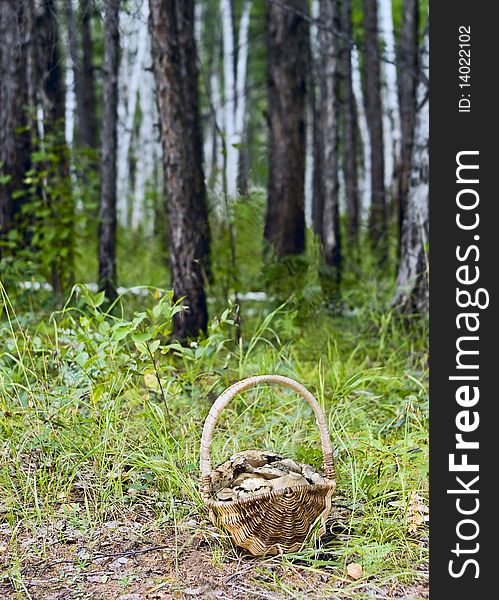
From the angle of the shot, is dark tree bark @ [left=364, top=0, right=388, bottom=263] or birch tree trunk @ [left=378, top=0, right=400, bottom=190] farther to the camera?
dark tree bark @ [left=364, top=0, right=388, bottom=263]

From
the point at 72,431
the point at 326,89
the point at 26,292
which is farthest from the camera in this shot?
the point at 326,89

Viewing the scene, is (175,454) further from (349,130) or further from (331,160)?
(349,130)

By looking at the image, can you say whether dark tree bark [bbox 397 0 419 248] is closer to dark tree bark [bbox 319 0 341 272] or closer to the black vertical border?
dark tree bark [bbox 319 0 341 272]

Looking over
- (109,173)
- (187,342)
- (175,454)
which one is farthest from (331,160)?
(175,454)

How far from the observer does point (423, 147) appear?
652 centimetres

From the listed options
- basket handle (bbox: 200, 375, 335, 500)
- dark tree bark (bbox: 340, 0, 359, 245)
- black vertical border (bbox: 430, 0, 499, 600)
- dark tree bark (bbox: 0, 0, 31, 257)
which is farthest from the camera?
dark tree bark (bbox: 340, 0, 359, 245)

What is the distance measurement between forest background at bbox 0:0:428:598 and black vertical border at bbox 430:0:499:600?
0.38 metres

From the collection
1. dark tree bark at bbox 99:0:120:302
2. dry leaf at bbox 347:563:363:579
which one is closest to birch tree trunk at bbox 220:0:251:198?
dark tree bark at bbox 99:0:120:302

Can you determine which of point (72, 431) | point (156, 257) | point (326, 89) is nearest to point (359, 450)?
point (72, 431)

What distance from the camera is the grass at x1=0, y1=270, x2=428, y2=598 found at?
3.18 metres

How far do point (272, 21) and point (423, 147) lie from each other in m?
3.41

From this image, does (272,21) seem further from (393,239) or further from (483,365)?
(483,365)

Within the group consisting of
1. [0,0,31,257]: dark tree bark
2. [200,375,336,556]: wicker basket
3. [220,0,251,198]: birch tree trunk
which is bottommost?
[200,375,336,556]: wicker basket

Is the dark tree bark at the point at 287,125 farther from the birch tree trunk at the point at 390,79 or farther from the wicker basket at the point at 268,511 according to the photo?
the wicker basket at the point at 268,511
